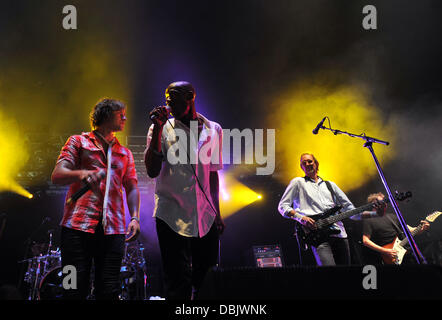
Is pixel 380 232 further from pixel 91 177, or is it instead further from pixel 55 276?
pixel 55 276

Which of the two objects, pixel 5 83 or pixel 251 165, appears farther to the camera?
pixel 251 165

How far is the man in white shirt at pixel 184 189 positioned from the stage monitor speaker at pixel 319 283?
441mm

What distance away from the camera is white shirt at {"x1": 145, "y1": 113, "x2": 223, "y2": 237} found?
164cm

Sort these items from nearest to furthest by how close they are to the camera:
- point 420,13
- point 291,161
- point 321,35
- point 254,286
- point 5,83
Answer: point 254,286 < point 420,13 < point 321,35 < point 5,83 < point 291,161

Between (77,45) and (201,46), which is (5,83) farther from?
(201,46)

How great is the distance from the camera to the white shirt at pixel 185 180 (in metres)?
1.64

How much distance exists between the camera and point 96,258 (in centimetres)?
179

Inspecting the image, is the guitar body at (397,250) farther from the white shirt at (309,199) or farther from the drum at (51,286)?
the drum at (51,286)

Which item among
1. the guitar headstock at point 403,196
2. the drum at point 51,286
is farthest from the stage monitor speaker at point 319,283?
the drum at point 51,286

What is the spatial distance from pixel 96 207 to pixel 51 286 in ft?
16.6
